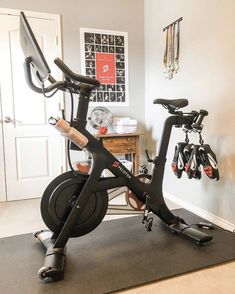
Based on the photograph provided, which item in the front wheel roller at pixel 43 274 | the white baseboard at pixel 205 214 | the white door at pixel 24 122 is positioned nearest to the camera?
the front wheel roller at pixel 43 274

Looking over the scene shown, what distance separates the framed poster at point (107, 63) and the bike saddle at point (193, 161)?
1651 mm

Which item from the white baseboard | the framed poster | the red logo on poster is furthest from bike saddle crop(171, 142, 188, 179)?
the red logo on poster

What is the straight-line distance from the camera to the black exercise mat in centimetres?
160

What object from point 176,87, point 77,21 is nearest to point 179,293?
point 176,87

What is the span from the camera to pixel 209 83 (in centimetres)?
258

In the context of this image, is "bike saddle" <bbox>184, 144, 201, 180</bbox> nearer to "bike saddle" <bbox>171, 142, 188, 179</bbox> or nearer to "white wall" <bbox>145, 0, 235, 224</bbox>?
"bike saddle" <bbox>171, 142, 188, 179</bbox>

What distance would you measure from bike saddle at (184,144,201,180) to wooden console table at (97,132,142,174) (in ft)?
3.63

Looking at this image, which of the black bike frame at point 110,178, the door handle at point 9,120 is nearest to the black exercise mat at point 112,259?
the black bike frame at point 110,178

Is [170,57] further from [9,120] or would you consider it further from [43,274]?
[43,274]

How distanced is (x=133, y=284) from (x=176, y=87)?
7.36 ft

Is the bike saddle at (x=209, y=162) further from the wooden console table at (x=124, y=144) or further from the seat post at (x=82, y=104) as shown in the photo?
the wooden console table at (x=124, y=144)

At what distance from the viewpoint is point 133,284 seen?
1.58m

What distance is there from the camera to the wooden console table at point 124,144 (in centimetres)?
333

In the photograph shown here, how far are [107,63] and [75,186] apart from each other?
224cm
